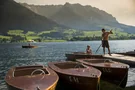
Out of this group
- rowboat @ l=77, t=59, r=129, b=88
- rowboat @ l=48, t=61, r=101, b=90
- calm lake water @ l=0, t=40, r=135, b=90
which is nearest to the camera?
rowboat @ l=48, t=61, r=101, b=90

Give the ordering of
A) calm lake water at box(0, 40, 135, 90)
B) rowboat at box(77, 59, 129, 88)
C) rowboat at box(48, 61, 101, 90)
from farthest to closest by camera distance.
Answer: calm lake water at box(0, 40, 135, 90) < rowboat at box(77, 59, 129, 88) < rowboat at box(48, 61, 101, 90)

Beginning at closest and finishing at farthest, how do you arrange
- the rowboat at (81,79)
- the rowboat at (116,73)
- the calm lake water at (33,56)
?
1. the rowboat at (81,79)
2. the rowboat at (116,73)
3. the calm lake water at (33,56)

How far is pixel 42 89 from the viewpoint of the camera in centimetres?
1023

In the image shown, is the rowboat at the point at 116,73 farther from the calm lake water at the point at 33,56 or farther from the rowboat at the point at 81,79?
the calm lake water at the point at 33,56

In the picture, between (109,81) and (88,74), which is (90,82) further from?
(109,81)

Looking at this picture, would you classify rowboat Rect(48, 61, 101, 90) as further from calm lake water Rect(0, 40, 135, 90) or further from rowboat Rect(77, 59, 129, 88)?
calm lake water Rect(0, 40, 135, 90)

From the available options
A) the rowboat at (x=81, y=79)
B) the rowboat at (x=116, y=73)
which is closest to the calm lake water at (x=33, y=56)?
the rowboat at (x=116, y=73)

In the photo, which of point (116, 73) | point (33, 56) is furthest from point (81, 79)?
point (33, 56)

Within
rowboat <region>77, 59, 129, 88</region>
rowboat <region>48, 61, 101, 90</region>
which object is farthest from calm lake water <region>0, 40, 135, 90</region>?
rowboat <region>48, 61, 101, 90</region>

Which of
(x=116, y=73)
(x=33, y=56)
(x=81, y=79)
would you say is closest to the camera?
(x=81, y=79)

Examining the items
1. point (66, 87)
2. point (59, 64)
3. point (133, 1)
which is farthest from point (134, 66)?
point (133, 1)

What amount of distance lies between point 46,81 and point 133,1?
653cm

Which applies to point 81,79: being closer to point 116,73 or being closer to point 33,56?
point 116,73

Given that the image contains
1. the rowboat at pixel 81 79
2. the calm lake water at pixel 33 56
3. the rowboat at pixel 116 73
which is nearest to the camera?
the rowboat at pixel 81 79
